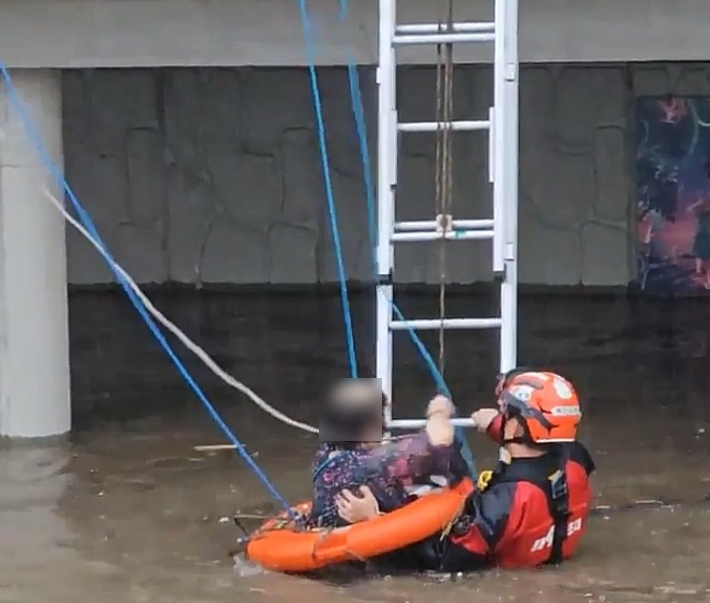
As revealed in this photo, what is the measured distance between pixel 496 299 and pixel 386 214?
31.6 feet

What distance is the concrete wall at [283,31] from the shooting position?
853 centimetres

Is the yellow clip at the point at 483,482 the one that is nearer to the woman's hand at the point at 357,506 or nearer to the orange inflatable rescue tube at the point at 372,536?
the orange inflatable rescue tube at the point at 372,536

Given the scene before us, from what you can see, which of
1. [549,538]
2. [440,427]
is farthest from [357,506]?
[549,538]

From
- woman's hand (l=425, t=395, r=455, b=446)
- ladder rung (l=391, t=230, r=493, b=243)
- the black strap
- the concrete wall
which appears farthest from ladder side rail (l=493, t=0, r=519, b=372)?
the concrete wall

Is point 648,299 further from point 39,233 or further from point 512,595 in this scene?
point 512,595

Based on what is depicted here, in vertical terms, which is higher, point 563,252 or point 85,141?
point 85,141

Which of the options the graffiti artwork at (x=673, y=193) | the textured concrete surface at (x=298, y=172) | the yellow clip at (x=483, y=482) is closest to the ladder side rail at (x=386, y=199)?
the yellow clip at (x=483, y=482)

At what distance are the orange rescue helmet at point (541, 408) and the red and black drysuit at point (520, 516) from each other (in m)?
0.08

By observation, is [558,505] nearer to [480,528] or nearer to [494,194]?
[480,528]

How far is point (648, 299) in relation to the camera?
16594 millimetres

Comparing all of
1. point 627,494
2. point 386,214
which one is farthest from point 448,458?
point 627,494

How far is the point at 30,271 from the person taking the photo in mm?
9367

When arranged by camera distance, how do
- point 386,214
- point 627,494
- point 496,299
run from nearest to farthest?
point 386,214
point 627,494
point 496,299

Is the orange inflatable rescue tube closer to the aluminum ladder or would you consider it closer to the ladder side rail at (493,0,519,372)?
the aluminum ladder
